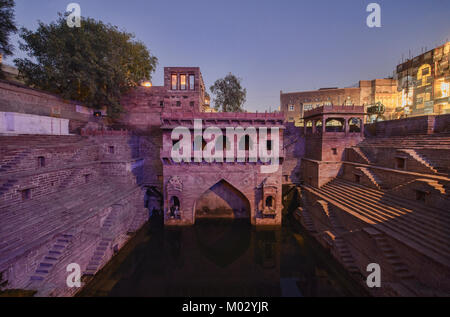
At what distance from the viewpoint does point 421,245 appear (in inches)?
315

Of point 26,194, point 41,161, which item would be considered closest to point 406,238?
point 26,194

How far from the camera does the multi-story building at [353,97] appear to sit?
32938 millimetres

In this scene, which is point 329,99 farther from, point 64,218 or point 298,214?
point 64,218

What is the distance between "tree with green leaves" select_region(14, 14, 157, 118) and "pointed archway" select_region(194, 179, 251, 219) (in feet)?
45.0

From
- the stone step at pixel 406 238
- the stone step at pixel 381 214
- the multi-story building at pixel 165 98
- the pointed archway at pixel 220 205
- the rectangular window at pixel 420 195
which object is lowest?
the pointed archway at pixel 220 205

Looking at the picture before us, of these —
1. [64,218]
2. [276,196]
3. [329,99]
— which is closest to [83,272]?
[64,218]

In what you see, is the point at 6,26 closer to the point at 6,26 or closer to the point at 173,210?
the point at 6,26

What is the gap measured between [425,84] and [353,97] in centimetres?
902

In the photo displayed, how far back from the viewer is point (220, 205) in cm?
1705

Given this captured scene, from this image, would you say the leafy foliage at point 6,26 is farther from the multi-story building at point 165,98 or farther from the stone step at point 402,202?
the stone step at point 402,202

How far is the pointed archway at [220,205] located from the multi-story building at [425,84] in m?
28.3

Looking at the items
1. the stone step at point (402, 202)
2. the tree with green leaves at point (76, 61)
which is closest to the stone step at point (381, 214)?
the stone step at point (402, 202)

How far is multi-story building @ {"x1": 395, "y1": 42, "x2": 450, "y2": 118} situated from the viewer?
24000 mm

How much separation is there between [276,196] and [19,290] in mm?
14176
